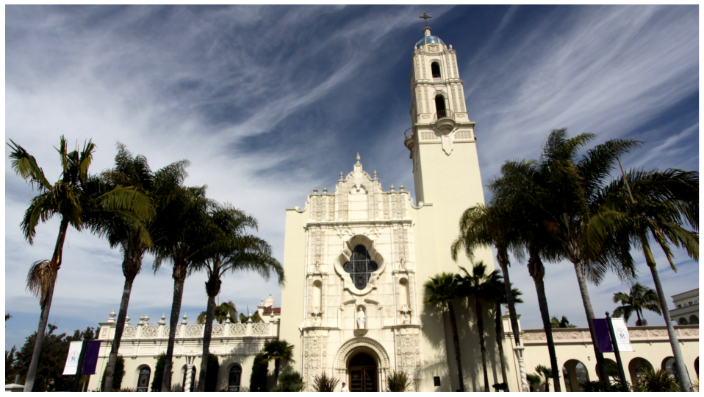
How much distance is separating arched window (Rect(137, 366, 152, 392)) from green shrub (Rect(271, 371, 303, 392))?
8679 mm

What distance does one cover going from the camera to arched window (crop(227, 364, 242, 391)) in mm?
22641

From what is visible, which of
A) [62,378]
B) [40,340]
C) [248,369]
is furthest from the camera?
[62,378]

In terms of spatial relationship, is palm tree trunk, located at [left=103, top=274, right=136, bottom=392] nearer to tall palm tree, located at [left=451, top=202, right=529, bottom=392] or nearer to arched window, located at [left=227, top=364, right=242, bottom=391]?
arched window, located at [left=227, top=364, right=242, bottom=391]

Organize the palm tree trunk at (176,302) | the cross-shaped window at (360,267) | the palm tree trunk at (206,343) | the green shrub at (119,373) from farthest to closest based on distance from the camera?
the cross-shaped window at (360,267) < the green shrub at (119,373) < the palm tree trunk at (206,343) < the palm tree trunk at (176,302)

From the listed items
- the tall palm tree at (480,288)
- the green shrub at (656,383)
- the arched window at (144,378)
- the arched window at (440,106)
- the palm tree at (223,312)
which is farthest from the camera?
the palm tree at (223,312)

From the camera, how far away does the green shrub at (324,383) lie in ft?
63.7

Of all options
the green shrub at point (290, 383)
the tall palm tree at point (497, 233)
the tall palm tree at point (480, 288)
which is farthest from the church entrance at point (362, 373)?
the tall palm tree at point (497, 233)

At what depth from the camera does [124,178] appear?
14.4 meters

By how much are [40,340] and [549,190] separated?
1575cm

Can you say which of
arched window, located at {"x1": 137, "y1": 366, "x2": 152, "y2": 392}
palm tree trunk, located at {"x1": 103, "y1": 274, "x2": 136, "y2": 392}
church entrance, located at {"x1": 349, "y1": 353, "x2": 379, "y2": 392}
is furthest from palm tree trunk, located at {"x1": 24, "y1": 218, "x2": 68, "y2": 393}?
church entrance, located at {"x1": 349, "y1": 353, "x2": 379, "y2": 392}

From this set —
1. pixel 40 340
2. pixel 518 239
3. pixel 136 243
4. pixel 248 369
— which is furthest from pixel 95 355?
pixel 518 239

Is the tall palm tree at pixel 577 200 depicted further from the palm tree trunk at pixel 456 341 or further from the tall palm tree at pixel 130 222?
the tall palm tree at pixel 130 222

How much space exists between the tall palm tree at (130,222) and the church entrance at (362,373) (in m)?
11.7

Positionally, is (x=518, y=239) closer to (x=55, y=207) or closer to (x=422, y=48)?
(x=55, y=207)
